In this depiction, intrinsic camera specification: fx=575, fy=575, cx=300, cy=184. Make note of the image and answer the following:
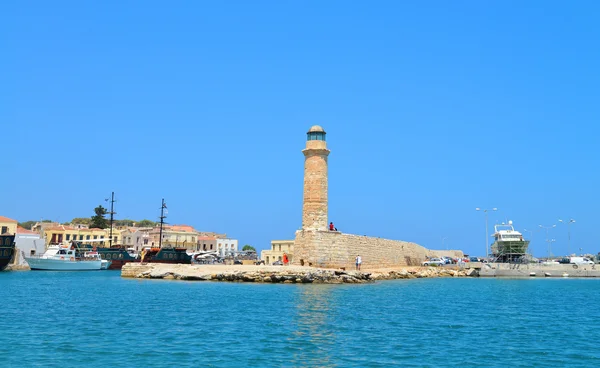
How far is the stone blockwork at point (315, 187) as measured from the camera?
28234mm

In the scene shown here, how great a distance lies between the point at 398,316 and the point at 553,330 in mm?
3798

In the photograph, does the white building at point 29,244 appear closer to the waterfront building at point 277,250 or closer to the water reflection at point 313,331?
the waterfront building at point 277,250

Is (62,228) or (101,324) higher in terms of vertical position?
(62,228)

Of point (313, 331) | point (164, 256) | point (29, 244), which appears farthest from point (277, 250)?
point (313, 331)

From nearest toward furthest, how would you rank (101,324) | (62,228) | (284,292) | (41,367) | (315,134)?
(41,367), (101,324), (284,292), (315,134), (62,228)

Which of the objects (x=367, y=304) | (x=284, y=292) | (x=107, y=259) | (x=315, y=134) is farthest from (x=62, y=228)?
(x=367, y=304)

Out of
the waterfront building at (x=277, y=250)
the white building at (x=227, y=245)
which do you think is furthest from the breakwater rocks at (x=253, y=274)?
the white building at (x=227, y=245)

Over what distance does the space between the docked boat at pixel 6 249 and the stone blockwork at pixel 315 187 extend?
22.7 m

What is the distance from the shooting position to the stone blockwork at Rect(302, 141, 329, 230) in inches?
1112

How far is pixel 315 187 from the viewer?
2839 cm

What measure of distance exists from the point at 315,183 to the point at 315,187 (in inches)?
7.9

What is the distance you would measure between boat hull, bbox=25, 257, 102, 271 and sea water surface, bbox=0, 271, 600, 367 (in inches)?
886

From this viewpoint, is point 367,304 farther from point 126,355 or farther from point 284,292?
point 126,355

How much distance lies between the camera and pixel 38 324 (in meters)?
13.0
